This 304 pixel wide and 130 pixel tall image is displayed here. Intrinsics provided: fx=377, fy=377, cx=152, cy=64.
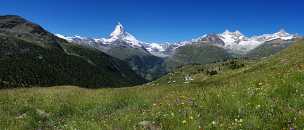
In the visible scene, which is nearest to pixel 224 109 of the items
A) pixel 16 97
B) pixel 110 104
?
pixel 110 104

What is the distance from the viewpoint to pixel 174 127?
366 inches

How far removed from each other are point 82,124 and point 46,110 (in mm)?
6692

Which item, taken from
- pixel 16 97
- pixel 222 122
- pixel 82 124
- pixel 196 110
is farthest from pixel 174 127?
pixel 16 97

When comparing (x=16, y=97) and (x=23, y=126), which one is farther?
(x=16, y=97)

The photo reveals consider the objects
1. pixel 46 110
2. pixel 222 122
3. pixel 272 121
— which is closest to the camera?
pixel 272 121

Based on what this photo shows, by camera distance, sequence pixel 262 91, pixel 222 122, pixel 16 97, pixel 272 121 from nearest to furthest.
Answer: pixel 272 121
pixel 222 122
pixel 262 91
pixel 16 97

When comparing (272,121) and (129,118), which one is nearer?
(272,121)

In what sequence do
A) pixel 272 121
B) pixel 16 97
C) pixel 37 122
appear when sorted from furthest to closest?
pixel 16 97, pixel 37 122, pixel 272 121

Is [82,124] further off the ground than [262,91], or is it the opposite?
[262,91]

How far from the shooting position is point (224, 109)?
10.8 m

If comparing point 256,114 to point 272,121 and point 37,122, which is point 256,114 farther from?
point 37,122

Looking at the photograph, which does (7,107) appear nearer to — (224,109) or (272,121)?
(224,109)

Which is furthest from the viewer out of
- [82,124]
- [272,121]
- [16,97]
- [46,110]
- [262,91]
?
[16,97]

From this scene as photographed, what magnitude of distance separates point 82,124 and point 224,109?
13.3 feet
